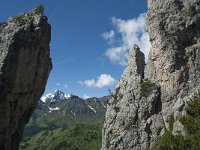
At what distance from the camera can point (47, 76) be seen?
70688mm

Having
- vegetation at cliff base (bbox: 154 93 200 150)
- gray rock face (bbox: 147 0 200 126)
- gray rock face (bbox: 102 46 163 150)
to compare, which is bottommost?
vegetation at cliff base (bbox: 154 93 200 150)

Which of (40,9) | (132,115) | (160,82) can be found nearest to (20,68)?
(40,9)

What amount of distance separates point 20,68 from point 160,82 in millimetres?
73278

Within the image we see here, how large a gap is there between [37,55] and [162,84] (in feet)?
225

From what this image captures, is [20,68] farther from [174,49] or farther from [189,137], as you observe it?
[174,49]

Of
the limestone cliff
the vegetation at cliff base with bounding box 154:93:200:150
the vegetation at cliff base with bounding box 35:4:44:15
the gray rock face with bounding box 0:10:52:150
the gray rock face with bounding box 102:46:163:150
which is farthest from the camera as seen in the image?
the gray rock face with bounding box 102:46:163:150

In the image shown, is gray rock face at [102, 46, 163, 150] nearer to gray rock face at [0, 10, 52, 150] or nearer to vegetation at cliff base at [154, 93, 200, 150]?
vegetation at cliff base at [154, 93, 200, 150]

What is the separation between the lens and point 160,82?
125875 millimetres

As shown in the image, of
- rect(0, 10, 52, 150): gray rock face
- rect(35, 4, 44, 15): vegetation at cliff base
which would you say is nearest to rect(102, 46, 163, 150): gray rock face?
rect(0, 10, 52, 150): gray rock face

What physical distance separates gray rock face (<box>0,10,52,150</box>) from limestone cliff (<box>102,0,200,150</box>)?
58942 millimetres

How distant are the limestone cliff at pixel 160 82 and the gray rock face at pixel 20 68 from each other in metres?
58.9

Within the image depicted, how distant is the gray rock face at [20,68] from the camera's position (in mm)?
60031

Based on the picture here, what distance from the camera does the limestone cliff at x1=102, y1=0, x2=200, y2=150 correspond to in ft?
392

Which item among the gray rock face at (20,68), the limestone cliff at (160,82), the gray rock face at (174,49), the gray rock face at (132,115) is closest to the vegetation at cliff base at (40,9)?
the gray rock face at (20,68)
